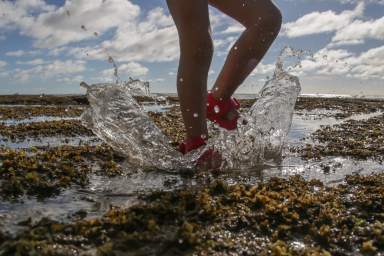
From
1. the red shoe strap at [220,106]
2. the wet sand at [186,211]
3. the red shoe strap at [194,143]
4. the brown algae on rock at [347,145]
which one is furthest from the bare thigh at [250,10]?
the brown algae on rock at [347,145]

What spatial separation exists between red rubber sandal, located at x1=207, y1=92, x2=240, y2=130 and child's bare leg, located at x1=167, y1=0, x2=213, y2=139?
503 mm

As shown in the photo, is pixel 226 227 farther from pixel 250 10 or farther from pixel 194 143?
pixel 250 10

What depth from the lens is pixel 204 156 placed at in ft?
11.8

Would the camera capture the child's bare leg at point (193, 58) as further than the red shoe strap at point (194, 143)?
No

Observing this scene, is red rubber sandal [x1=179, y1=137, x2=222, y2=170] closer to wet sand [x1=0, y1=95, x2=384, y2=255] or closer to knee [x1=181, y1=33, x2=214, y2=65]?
wet sand [x1=0, y1=95, x2=384, y2=255]

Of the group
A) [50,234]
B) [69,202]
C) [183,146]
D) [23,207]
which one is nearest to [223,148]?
[183,146]

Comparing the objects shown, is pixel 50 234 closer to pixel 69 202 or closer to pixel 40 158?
pixel 69 202

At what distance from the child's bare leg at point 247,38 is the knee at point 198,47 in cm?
50

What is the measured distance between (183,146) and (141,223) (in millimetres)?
1553

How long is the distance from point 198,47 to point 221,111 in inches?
31.6

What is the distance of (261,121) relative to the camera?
4.36 metres

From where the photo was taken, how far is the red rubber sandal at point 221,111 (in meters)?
4.05

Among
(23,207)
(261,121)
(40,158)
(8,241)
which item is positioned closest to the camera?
(8,241)

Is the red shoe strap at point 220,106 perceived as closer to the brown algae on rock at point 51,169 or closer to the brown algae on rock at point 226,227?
the brown algae on rock at point 51,169
